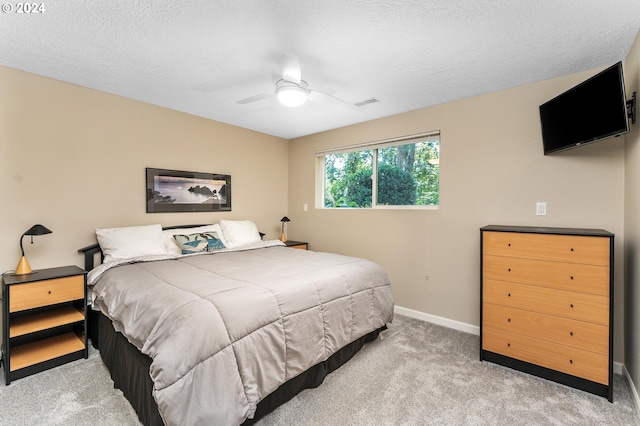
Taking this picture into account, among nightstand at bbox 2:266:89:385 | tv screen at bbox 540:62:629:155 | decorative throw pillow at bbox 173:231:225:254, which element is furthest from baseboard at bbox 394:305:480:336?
nightstand at bbox 2:266:89:385

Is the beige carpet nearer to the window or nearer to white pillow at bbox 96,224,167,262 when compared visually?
white pillow at bbox 96,224,167,262

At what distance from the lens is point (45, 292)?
2307 mm

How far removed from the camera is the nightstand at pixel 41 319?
2.16 metres

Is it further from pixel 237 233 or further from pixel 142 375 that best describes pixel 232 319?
pixel 237 233

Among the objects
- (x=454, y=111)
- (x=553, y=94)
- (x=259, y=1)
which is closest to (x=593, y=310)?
(x=553, y=94)

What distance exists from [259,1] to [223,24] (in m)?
0.35

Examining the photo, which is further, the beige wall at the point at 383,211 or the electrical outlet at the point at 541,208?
the electrical outlet at the point at 541,208

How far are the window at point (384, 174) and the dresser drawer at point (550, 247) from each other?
1006 mm

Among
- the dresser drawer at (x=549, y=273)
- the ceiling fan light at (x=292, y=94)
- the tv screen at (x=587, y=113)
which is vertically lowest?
the dresser drawer at (x=549, y=273)

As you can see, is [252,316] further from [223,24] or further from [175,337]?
[223,24]

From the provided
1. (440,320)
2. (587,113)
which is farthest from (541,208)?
(440,320)

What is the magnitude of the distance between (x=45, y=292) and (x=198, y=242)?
126 centimetres

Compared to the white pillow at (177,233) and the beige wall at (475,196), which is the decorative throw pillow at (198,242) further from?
the beige wall at (475,196)

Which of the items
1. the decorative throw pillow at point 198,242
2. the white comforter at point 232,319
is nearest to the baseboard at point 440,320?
the white comforter at point 232,319
